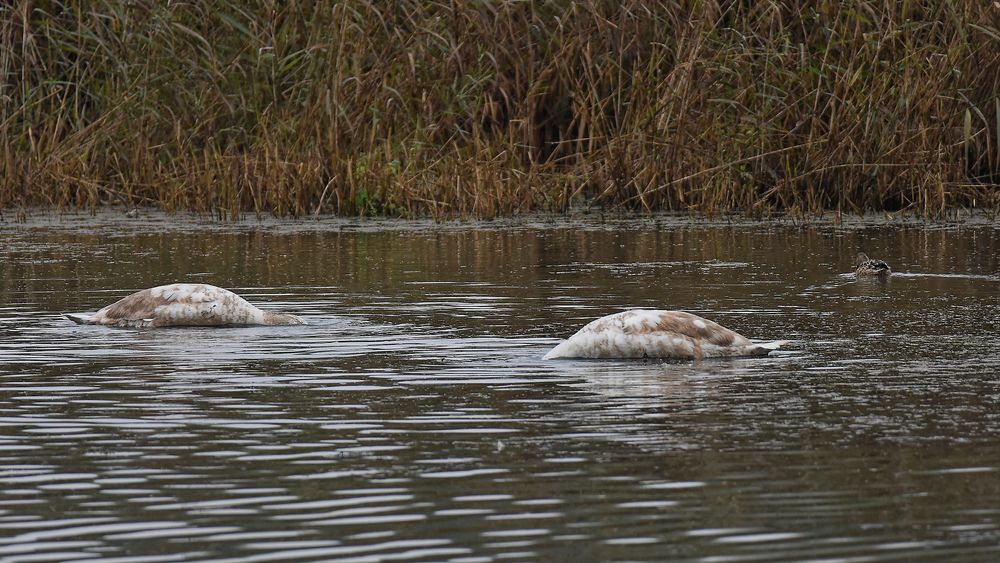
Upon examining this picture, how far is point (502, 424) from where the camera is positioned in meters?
6.41

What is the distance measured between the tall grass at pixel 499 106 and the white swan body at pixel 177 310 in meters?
6.85

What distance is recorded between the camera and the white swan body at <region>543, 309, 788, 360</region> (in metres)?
8.17

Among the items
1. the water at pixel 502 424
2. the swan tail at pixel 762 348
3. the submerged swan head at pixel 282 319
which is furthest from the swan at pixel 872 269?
the submerged swan head at pixel 282 319

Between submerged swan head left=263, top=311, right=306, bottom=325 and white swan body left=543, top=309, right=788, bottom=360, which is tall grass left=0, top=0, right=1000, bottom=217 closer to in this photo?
submerged swan head left=263, top=311, right=306, bottom=325

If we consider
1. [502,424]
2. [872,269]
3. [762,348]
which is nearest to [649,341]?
[762,348]

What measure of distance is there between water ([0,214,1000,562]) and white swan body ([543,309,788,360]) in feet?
0.30

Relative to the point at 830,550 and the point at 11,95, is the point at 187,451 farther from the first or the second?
the point at 11,95

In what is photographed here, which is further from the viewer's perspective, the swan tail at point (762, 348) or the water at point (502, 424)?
the swan tail at point (762, 348)

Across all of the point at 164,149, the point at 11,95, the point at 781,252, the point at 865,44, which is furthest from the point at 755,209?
the point at 11,95

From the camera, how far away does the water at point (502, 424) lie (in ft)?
15.6

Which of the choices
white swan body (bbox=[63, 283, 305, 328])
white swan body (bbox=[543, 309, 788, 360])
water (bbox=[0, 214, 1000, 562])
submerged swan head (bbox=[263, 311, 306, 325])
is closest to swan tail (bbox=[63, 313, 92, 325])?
white swan body (bbox=[63, 283, 305, 328])

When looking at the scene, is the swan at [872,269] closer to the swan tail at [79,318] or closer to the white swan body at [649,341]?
the white swan body at [649,341]

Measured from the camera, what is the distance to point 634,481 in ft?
17.6

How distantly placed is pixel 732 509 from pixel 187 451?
196 cm
